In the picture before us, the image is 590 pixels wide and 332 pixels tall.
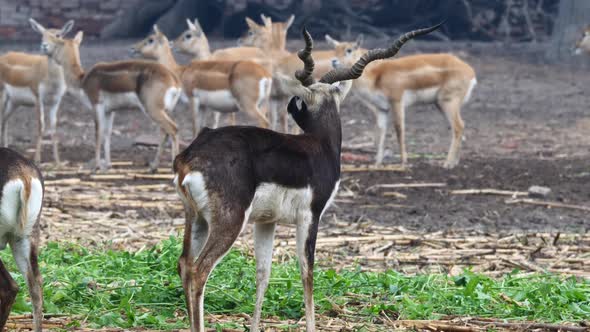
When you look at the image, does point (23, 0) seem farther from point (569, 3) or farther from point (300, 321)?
point (300, 321)

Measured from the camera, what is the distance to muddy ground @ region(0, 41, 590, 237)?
9.59 m

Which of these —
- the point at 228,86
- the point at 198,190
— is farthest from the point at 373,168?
the point at 198,190

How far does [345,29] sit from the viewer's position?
20.8 meters

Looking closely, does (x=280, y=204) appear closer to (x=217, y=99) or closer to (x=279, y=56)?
→ (x=217, y=99)

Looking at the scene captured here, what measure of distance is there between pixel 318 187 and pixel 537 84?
12.2 metres

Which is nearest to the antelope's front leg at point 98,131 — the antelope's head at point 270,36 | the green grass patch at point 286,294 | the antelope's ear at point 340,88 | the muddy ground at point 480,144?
the muddy ground at point 480,144

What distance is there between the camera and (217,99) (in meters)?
13.1

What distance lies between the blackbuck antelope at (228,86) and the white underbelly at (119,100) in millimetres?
983

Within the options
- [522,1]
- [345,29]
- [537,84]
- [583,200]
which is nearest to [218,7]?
[345,29]

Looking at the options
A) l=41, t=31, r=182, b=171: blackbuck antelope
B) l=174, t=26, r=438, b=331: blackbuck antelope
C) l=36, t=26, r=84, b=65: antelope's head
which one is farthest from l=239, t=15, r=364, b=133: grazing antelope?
l=174, t=26, r=438, b=331: blackbuck antelope

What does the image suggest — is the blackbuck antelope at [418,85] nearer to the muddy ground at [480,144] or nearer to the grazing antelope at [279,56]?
the muddy ground at [480,144]

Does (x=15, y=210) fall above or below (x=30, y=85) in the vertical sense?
above

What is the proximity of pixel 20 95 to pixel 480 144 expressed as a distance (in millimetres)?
5684

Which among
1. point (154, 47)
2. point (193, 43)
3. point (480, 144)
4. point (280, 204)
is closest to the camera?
point (280, 204)
